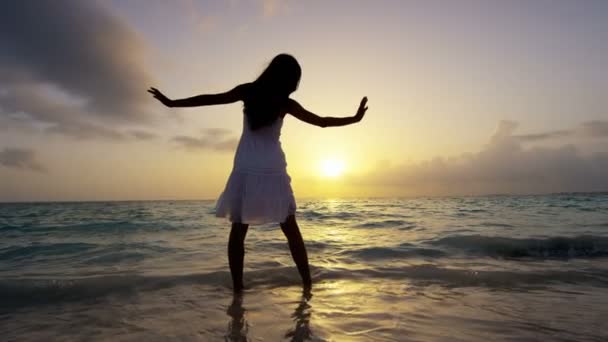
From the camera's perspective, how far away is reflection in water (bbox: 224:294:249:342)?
238cm

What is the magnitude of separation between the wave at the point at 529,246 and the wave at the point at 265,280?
179cm

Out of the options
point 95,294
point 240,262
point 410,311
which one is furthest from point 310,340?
point 95,294

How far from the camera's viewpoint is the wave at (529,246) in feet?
20.5

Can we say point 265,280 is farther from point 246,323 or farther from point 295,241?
point 246,323

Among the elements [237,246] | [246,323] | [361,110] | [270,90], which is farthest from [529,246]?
[246,323]

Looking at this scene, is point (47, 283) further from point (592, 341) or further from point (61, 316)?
point (592, 341)

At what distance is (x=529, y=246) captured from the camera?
22.3 ft

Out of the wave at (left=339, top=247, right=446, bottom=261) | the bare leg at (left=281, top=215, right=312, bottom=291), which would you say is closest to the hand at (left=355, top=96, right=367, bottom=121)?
the bare leg at (left=281, top=215, right=312, bottom=291)

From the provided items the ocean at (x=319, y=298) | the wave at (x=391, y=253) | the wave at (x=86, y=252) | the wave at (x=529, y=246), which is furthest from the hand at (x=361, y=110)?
the wave at (x=86, y=252)

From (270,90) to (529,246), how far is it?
593 centimetres

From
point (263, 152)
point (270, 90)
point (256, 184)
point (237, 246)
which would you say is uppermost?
point (270, 90)

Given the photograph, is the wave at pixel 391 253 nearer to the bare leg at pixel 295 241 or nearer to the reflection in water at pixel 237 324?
the bare leg at pixel 295 241

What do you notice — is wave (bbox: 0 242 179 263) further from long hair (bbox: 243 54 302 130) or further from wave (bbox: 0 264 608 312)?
long hair (bbox: 243 54 302 130)

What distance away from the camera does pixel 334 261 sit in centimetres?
538
